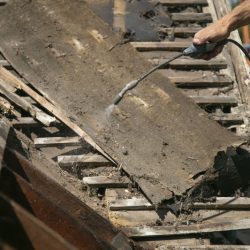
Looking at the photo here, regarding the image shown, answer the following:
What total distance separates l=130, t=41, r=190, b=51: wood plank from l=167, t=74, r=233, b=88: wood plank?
1.39ft

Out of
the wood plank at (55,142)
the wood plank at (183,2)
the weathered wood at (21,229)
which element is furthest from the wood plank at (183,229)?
the wood plank at (183,2)

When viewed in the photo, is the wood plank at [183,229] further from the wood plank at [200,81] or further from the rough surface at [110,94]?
the wood plank at [200,81]

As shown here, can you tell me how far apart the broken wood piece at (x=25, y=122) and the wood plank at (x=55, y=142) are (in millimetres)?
163

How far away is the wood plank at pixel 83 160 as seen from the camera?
4.10 meters

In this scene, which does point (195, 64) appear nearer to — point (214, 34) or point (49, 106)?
point (214, 34)

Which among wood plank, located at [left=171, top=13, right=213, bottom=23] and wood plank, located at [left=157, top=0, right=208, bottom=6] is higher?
wood plank, located at [left=157, top=0, right=208, bottom=6]

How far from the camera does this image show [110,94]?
460 cm

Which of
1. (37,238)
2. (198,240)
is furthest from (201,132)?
(37,238)

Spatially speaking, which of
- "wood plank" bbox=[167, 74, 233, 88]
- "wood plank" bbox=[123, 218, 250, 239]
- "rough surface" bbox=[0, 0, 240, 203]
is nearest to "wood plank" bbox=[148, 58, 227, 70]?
"wood plank" bbox=[167, 74, 233, 88]

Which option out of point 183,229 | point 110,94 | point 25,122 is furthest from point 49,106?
point 183,229

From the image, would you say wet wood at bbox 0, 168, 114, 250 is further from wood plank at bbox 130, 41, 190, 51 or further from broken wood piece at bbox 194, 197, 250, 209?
wood plank at bbox 130, 41, 190, 51

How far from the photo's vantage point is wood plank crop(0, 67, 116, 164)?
167 inches

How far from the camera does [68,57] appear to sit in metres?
4.88

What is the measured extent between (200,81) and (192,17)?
97cm
